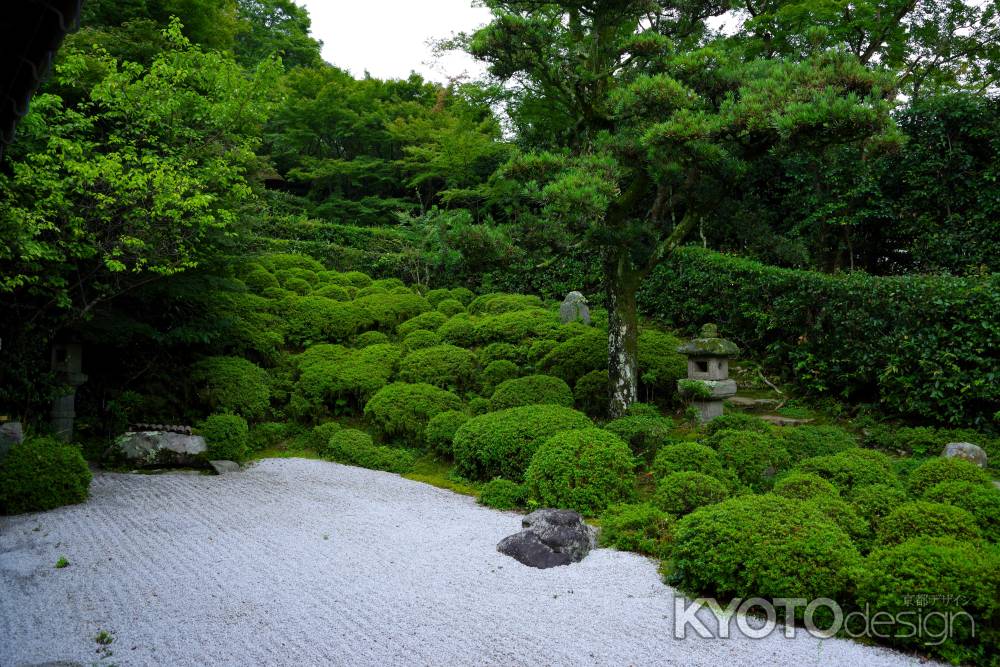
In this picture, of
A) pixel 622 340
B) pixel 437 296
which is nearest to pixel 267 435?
pixel 622 340

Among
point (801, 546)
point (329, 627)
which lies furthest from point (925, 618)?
point (329, 627)

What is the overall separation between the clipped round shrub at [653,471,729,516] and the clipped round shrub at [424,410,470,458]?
131 inches

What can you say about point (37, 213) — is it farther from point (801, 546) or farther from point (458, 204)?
point (458, 204)

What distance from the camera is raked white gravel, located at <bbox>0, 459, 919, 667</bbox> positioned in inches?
141

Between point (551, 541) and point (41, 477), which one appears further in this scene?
point (41, 477)

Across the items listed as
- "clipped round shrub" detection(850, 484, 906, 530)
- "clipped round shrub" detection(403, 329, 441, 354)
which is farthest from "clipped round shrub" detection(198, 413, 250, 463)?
"clipped round shrub" detection(850, 484, 906, 530)

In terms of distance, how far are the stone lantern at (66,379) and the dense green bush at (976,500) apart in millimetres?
9816

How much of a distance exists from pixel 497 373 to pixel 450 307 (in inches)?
157

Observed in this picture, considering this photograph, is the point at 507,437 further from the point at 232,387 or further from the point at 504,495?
the point at 232,387

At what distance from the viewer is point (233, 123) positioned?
878cm

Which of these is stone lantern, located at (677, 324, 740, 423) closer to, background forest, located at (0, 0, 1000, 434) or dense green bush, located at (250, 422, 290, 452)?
background forest, located at (0, 0, 1000, 434)

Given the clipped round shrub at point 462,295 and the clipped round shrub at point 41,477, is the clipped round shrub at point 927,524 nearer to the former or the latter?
the clipped round shrub at point 41,477

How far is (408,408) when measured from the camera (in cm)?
908

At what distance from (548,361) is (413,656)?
6685mm
